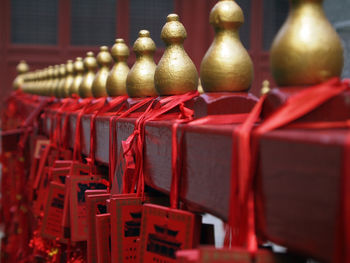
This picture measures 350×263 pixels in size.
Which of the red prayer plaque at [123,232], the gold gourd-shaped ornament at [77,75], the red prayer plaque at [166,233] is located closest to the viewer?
the red prayer plaque at [166,233]

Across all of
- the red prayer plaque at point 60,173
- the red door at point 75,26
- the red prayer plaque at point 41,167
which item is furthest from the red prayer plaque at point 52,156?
the red door at point 75,26

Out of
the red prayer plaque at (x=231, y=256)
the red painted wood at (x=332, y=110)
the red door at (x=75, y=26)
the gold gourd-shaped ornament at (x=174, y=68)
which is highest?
the red door at (x=75, y=26)

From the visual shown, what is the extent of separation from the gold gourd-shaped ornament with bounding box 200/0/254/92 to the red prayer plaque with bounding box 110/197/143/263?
0.19m

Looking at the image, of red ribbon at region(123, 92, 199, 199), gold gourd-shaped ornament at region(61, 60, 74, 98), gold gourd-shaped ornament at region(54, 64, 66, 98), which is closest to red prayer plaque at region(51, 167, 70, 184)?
red ribbon at region(123, 92, 199, 199)

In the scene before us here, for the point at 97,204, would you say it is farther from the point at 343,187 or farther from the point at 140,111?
the point at 343,187

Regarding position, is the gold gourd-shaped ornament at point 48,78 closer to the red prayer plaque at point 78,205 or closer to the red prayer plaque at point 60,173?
the red prayer plaque at point 60,173

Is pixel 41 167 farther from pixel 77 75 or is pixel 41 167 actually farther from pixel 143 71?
pixel 143 71

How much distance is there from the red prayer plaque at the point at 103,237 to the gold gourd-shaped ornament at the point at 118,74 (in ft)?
1.15

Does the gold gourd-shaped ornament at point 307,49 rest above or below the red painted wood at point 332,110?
above

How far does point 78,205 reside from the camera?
962mm

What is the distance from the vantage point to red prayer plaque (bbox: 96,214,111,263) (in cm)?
72

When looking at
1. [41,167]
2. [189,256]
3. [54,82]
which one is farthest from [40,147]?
[189,256]

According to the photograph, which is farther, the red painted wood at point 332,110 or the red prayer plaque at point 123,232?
the red prayer plaque at point 123,232

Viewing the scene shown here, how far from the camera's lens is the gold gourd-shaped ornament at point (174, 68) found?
28.3 inches
